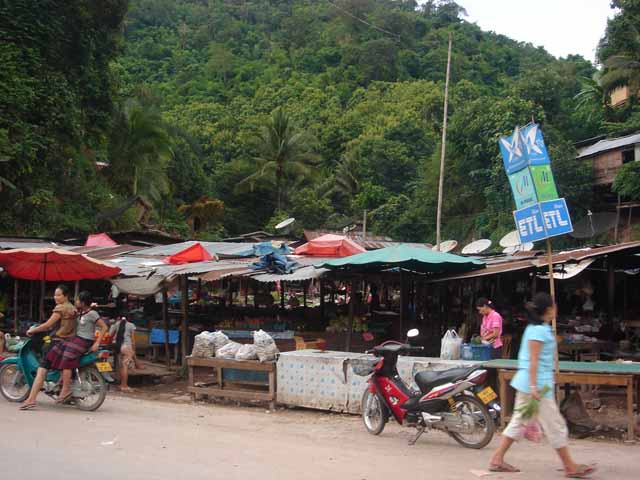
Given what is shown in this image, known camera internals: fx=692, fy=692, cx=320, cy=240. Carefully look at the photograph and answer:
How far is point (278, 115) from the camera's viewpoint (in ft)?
141

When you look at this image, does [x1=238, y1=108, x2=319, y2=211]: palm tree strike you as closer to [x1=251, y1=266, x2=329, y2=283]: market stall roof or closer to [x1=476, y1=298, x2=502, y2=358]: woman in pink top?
[x1=251, y1=266, x2=329, y2=283]: market stall roof

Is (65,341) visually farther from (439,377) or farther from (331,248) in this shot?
(331,248)

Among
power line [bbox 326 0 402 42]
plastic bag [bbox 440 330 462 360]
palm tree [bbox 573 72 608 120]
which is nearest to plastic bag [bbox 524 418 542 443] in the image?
plastic bag [bbox 440 330 462 360]

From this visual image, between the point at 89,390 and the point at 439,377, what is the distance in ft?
15.1

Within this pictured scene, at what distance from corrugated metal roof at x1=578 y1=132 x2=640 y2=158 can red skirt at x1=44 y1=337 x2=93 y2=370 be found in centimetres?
2391

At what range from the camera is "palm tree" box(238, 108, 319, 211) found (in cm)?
4288

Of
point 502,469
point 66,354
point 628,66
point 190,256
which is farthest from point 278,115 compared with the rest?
point 502,469

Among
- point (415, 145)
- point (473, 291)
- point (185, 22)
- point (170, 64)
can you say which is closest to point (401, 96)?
point (415, 145)

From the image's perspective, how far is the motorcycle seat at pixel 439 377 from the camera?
6.96 meters

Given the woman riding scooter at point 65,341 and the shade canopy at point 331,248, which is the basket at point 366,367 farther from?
the shade canopy at point 331,248

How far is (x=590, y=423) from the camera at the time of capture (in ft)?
25.1

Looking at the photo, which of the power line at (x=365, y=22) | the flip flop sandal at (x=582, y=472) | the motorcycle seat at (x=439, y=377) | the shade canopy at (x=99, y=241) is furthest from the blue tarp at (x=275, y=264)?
the power line at (x=365, y=22)

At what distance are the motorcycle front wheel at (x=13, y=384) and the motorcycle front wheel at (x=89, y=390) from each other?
0.82m

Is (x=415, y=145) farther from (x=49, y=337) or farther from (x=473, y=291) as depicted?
(x=49, y=337)
